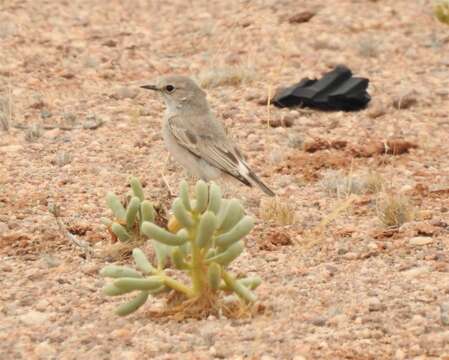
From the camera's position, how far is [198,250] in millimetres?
6379

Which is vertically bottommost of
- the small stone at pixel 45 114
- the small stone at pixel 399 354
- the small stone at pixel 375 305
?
the small stone at pixel 399 354

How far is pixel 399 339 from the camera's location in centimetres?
616

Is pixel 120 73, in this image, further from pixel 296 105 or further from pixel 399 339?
pixel 399 339

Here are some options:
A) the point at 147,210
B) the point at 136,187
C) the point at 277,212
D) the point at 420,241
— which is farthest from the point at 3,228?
the point at 420,241

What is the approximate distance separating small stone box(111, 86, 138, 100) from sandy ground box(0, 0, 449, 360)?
2cm

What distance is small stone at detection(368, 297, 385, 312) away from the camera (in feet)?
21.5

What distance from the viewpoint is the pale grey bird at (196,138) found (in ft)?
29.6

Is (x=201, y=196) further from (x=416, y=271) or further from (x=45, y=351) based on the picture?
(x=416, y=271)

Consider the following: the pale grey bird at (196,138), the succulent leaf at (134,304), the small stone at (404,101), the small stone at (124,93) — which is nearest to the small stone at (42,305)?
the succulent leaf at (134,304)

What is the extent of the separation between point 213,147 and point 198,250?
9.32 ft

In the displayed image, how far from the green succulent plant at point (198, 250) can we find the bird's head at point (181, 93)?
3113 millimetres

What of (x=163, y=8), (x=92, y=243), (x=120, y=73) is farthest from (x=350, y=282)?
(x=163, y=8)

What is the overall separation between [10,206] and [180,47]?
4.98m

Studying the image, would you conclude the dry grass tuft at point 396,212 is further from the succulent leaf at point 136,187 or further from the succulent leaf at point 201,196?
the succulent leaf at point 201,196
